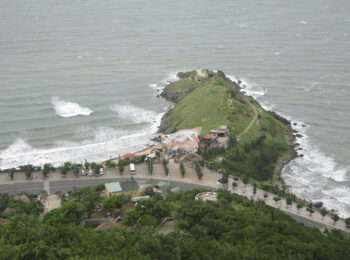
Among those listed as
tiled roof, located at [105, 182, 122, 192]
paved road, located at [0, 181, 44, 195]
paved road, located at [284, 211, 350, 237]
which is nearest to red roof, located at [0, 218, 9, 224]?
tiled roof, located at [105, 182, 122, 192]

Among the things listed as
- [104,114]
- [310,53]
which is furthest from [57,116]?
[310,53]

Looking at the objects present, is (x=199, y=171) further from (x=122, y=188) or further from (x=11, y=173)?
(x=11, y=173)

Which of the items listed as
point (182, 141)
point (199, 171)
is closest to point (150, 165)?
point (199, 171)

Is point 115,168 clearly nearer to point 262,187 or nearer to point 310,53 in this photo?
point 262,187

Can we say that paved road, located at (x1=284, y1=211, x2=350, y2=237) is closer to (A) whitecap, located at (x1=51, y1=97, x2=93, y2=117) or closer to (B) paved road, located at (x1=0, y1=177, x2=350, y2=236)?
(B) paved road, located at (x1=0, y1=177, x2=350, y2=236)

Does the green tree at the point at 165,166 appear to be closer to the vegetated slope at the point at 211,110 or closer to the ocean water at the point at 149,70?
the ocean water at the point at 149,70
